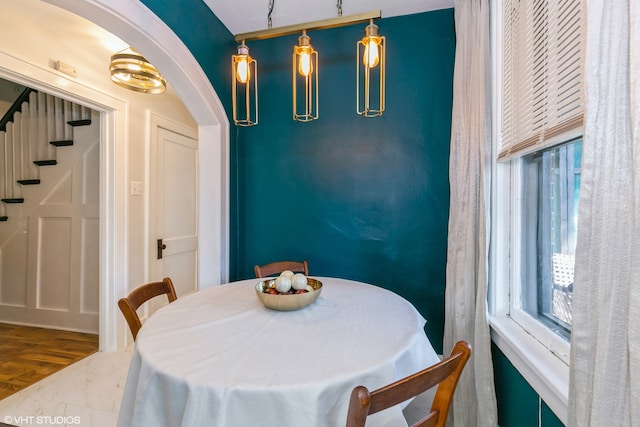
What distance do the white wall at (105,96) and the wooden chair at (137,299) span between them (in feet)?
2.45

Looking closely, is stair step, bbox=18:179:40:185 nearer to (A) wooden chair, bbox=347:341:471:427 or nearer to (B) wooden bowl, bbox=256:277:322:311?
(B) wooden bowl, bbox=256:277:322:311

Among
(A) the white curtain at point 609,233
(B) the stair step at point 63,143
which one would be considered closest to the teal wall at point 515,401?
(A) the white curtain at point 609,233

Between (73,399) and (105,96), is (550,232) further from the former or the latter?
(105,96)

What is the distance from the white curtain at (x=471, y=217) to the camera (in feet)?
4.88

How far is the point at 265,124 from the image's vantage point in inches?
99.3

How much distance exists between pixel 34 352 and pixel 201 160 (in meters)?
2.21

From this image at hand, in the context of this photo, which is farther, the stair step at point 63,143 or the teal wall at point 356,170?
the stair step at point 63,143

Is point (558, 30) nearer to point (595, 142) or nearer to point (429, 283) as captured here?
point (595, 142)

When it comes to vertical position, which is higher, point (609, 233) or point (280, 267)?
point (609, 233)

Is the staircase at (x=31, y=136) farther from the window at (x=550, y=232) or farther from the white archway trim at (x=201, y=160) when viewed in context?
the window at (x=550, y=232)

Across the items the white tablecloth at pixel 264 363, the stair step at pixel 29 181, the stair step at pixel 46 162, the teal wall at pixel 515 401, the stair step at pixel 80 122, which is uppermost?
the stair step at pixel 80 122

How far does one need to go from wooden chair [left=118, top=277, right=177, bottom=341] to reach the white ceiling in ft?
6.38

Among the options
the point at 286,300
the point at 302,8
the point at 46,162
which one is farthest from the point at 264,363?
the point at 46,162

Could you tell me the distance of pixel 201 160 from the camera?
235 centimetres
